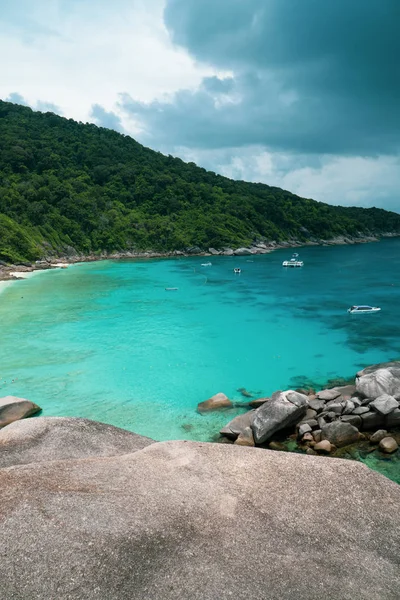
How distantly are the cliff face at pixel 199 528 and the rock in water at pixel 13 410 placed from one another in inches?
306

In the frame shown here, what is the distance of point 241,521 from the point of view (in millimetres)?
10688

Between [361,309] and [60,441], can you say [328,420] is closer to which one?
[60,441]

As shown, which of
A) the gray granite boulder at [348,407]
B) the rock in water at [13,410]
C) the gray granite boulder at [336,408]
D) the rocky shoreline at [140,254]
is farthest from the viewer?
the rocky shoreline at [140,254]

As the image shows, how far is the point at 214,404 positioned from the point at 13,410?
1085cm

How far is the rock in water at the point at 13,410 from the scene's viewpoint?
21.3 m

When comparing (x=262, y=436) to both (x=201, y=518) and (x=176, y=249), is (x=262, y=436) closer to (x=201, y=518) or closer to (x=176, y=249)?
(x=201, y=518)

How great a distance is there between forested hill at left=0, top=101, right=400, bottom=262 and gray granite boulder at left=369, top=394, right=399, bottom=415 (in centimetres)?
8264

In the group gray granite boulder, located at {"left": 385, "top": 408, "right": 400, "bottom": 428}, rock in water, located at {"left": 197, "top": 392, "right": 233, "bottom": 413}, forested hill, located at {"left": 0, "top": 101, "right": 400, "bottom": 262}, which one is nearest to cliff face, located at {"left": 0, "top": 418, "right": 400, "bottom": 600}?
gray granite boulder, located at {"left": 385, "top": 408, "right": 400, "bottom": 428}

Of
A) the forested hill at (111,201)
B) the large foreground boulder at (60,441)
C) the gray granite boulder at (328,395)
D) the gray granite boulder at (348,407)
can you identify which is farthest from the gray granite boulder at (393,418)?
the forested hill at (111,201)

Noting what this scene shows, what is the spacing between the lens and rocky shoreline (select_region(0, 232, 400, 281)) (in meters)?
83.7

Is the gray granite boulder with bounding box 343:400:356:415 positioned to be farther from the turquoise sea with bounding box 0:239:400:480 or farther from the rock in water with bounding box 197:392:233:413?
the rock in water with bounding box 197:392:233:413

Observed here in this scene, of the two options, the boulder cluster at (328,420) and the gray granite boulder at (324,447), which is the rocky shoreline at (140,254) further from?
the gray granite boulder at (324,447)

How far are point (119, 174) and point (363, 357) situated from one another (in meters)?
130

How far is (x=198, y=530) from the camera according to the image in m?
10.2
